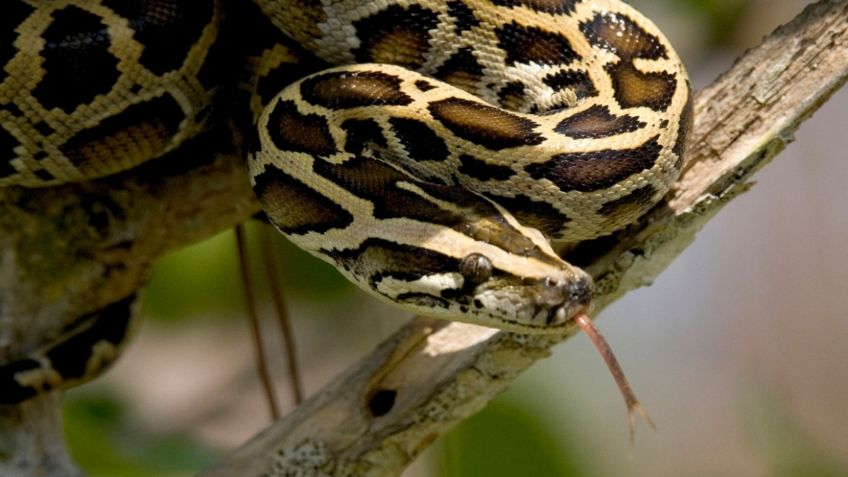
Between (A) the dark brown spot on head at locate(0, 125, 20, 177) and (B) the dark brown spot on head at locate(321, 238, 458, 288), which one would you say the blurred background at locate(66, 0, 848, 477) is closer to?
(B) the dark brown spot on head at locate(321, 238, 458, 288)

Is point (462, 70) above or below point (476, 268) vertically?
above

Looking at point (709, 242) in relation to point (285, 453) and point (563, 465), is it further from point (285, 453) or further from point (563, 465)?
point (285, 453)

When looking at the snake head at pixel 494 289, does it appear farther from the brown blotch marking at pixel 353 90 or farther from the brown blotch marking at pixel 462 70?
the brown blotch marking at pixel 462 70

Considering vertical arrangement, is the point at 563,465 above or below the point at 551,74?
below

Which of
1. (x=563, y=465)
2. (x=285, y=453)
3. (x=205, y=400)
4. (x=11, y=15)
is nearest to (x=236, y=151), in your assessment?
(x=11, y=15)

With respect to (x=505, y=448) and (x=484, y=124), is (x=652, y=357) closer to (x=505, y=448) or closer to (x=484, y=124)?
(x=505, y=448)

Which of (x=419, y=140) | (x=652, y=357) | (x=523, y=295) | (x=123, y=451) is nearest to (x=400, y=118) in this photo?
(x=419, y=140)

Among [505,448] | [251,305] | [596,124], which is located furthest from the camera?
[251,305]
